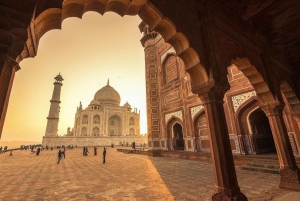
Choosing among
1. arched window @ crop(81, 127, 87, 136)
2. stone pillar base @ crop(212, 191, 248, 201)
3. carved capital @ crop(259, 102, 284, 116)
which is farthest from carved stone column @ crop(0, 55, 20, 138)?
arched window @ crop(81, 127, 87, 136)

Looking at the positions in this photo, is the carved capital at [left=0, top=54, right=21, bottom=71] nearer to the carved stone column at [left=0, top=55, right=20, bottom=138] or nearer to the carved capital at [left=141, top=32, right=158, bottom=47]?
the carved stone column at [left=0, top=55, right=20, bottom=138]

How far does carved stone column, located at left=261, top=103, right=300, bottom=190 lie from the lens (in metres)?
3.88

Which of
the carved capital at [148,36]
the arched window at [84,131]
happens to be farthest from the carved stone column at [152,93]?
the arched window at [84,131]

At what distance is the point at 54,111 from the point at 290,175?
3385cm

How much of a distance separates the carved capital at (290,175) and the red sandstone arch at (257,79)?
1.87 meters

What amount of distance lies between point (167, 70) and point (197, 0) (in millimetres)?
10284

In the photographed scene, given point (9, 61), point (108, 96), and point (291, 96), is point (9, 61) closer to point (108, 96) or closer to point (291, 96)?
point (291, 96)

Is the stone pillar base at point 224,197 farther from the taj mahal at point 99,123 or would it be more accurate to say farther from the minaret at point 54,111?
the minaret at point 54,111

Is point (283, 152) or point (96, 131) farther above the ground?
point (96, 131)

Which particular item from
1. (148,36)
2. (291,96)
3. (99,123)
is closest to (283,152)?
(291,96)

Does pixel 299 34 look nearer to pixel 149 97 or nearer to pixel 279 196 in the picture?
pixel 279 196

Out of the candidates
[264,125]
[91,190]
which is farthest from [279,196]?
[264,125]

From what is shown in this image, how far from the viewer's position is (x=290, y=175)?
391cm

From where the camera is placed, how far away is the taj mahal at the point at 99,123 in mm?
28750
